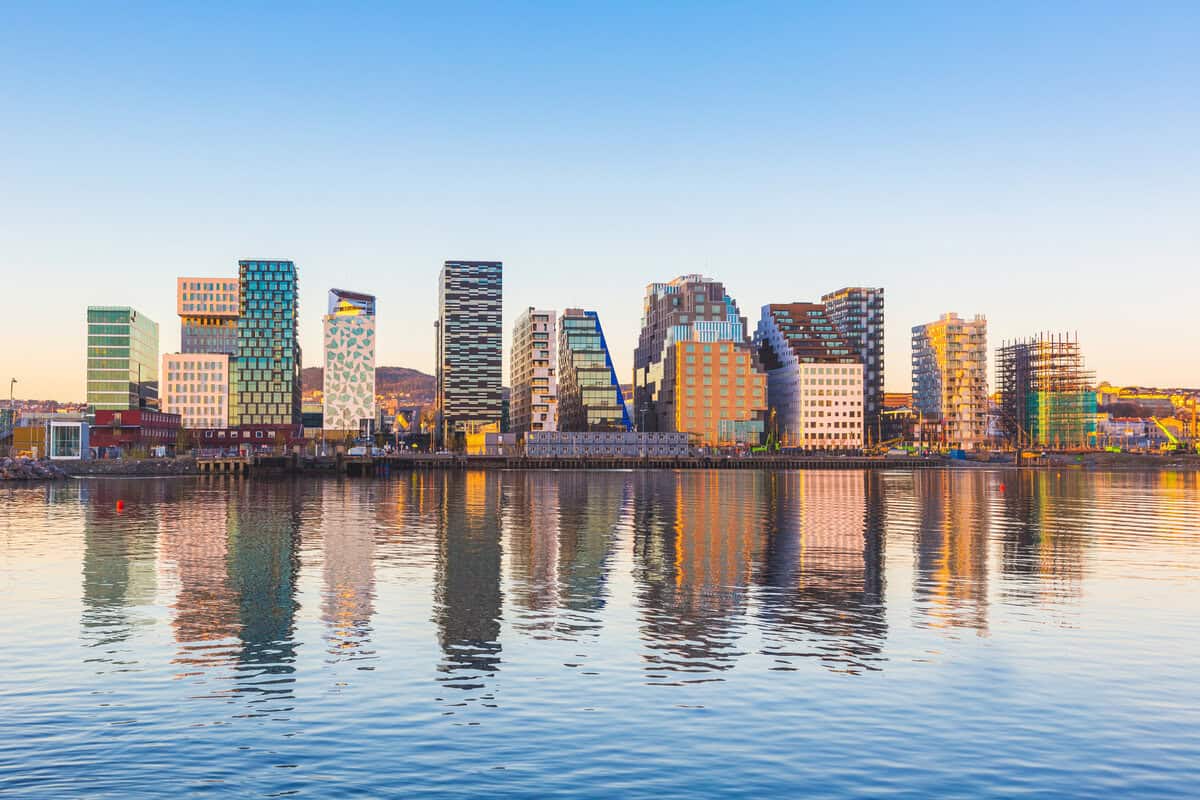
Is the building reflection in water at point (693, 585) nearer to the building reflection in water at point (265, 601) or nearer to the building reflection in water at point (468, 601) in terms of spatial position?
the building reflection in water at point (468, 601)

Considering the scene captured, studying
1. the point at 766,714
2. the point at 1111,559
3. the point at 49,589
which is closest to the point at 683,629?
the point at 766,714

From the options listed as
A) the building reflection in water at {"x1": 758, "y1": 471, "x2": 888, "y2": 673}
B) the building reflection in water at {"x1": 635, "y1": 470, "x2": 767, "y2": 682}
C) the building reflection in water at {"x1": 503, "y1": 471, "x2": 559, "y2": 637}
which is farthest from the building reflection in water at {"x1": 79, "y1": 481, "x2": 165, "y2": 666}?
the building reflection in water at {"x1": 758, "y1": 471, "x2": 888, "y2": 673}

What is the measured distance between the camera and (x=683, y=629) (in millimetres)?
36781

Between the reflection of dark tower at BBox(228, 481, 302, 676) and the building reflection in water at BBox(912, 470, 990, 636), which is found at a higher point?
the reflection of dark tower at BBox(228, 481, 302, 676)

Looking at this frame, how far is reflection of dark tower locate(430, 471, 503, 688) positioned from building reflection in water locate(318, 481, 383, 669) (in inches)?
106

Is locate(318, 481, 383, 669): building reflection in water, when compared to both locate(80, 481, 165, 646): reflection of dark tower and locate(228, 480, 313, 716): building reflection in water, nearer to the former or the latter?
locate(228, 480, 313, 716): building reflection in water

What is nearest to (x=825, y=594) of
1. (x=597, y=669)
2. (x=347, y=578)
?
(x=597, y=669)

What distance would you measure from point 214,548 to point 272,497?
65.0 m

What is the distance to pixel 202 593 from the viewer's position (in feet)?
146

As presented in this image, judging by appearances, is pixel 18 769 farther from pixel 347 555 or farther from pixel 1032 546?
pixel 1032 546

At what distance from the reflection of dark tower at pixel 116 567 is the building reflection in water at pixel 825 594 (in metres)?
22.0

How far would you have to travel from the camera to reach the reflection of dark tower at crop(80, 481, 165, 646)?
123ft

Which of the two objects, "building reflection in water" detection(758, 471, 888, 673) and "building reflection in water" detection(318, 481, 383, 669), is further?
"building reflection in water" detection(318, 481, 383, 669)

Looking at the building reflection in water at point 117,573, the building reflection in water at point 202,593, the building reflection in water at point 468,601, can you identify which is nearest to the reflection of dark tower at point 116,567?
the building reflection in water at point 117,573
